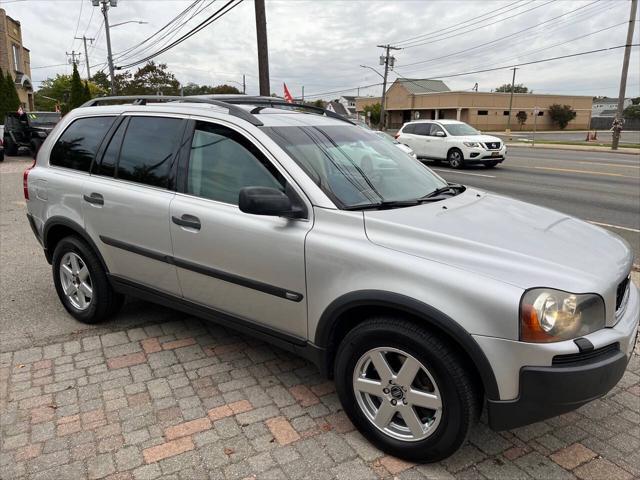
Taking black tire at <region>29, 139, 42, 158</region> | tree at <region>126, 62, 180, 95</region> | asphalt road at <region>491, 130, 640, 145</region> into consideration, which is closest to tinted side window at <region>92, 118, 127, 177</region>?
black tire at <region>29, 139, 42, 158</region>

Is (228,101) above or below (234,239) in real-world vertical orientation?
above

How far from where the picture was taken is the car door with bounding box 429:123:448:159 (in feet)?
57.9

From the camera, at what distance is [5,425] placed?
2877 millimetres

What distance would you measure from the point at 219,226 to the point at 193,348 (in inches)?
47.6

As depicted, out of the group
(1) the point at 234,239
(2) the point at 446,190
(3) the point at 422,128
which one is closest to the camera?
(1) the point at 234,239

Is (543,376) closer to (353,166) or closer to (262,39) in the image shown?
(353,166)

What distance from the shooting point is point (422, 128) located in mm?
18516

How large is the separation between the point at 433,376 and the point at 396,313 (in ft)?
1.11

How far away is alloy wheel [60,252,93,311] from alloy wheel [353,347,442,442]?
2571 mm

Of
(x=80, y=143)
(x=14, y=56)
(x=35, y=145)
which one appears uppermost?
(x=14, y=56)

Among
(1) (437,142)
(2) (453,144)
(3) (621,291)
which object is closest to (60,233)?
(3) (621,291)

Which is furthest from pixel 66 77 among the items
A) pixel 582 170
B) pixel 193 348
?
pixel 193 348

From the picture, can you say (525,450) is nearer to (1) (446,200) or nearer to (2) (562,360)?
(2) (562,360)

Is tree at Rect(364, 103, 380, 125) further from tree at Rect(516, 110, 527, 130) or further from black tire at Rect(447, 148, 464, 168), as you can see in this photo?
black tire at Rect(447, 148, 464, 168)
